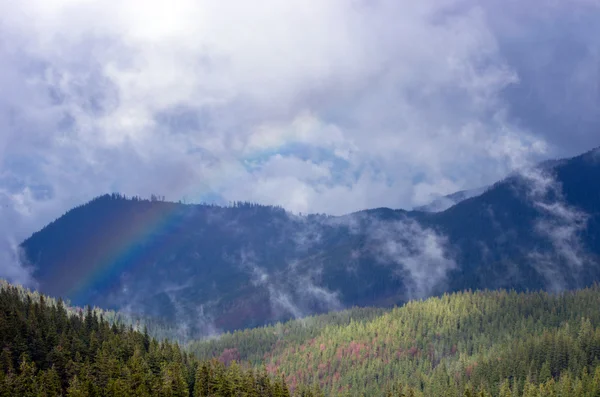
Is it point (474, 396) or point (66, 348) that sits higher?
point (66, 348)

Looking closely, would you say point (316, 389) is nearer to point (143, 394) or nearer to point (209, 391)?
point (209, 391)

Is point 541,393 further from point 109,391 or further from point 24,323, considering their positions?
point 24,323

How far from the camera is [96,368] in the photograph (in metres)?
158

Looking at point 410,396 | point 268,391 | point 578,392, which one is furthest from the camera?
point 578,392

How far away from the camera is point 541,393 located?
198m

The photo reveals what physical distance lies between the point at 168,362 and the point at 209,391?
26.8 meters

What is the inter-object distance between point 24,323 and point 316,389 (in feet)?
293

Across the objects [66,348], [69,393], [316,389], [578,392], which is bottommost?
[578,392]

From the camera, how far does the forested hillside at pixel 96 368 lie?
139750 mm

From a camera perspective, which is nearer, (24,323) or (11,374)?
(11,374)

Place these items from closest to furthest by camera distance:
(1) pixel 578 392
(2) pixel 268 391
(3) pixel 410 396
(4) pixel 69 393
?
(4) pixel 69 393 → (2) pixel 268 391 → (3) pixel 410 396 → (1) pixel 578 392

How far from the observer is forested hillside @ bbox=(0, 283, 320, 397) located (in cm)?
13975

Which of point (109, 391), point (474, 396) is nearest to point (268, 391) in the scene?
point (109, 391)

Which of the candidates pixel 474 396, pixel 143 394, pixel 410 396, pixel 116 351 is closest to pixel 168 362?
pixel 116 351
